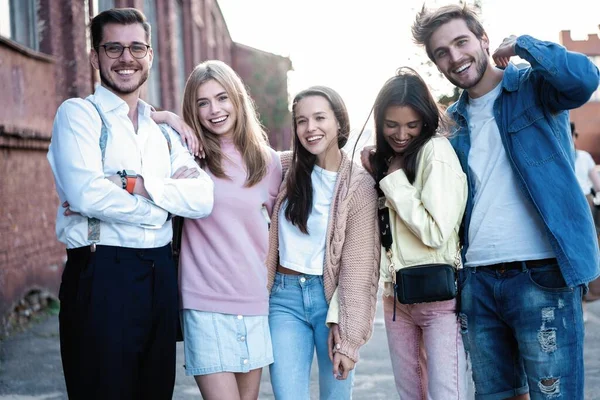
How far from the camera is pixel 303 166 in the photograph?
12.3 feet

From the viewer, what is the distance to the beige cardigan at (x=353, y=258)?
11.4 feet

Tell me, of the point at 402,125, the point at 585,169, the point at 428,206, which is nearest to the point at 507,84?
the point at 402,125

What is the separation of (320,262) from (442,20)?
1.35 meters

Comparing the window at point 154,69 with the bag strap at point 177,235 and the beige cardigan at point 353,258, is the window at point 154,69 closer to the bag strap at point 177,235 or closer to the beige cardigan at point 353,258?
the bag strap at point 177,235

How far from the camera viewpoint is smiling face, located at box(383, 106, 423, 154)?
11.6 feet

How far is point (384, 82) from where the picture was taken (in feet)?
12.0

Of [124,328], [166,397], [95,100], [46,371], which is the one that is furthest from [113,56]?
[46,371]

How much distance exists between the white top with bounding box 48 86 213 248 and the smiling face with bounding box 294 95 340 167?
58 centimetres

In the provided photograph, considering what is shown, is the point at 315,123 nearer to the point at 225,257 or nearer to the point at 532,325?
the point at 225,257

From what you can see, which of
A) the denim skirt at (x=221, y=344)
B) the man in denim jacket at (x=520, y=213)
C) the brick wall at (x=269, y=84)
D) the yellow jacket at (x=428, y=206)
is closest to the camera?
the man in denim jacket at (x=520, y=213)

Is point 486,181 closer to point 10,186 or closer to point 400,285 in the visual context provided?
point 400,285

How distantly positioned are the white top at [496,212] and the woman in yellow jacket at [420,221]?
0.10 metres

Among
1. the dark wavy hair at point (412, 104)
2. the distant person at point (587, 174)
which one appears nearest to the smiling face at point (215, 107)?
the dark wavy hair at point (412, 104)

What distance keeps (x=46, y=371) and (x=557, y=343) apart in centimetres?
453
